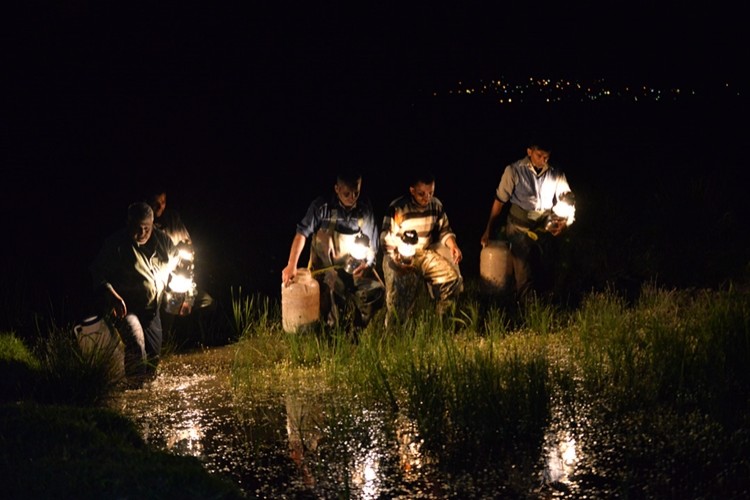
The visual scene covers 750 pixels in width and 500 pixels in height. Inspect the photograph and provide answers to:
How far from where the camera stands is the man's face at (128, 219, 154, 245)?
9680 millimetres

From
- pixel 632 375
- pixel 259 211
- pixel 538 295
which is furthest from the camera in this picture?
pixel 259 211

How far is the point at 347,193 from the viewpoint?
34.9 ft

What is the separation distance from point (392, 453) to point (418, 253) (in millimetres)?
3795

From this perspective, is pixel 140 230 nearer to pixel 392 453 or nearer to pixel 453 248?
pixel 453 248

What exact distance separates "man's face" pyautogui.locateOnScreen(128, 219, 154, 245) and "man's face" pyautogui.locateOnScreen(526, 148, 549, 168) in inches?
146

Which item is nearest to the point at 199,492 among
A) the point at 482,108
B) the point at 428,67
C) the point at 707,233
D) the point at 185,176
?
the point at 707,233

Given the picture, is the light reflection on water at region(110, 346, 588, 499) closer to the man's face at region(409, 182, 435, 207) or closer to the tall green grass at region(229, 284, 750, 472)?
the tall green grass at region(229, 284, 750, 472)

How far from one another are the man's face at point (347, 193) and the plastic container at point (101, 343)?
2.33m

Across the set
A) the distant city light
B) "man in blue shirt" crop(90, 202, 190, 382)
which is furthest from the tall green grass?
the distant city light

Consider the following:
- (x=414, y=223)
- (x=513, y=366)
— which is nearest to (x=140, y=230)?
(x=414, y=223)

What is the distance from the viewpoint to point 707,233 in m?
15.4

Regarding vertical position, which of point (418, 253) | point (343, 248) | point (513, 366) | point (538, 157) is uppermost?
point (538, 157)

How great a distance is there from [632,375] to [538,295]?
411 centimetres

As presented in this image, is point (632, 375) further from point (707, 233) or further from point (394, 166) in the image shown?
point (394, 166)
